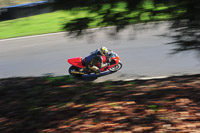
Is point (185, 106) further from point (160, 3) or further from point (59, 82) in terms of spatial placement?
point (59, 82)

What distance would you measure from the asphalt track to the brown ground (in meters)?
3.25

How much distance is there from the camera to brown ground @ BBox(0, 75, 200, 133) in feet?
11.0

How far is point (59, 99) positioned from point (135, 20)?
2.32 metres

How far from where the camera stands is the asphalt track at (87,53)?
9.09 meters

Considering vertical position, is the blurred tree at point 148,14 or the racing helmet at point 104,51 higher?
the blurred tree at point 148,14

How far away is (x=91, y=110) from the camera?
12.9 ft

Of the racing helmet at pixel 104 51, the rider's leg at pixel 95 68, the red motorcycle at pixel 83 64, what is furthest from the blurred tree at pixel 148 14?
the red motorcycle at pixel 83 64

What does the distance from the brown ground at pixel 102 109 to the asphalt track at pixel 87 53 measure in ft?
10.7

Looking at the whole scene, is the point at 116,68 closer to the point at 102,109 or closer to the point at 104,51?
the point at 104,51

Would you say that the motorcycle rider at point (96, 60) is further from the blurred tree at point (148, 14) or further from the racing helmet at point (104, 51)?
the blurred tree at point (148, 14)

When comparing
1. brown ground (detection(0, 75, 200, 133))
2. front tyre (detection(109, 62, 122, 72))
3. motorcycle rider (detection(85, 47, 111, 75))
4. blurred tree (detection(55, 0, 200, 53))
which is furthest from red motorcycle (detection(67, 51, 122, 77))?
blurred tree (detection(55, 0, 200, 53))

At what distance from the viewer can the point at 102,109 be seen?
3.89 m

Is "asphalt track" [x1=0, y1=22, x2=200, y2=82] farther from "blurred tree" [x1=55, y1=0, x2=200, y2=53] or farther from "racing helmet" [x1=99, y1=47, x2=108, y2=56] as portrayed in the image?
"blurred tree" [x1=55, y1=0, x2=200, y2=53]

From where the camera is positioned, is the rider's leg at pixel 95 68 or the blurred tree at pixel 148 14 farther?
the rider's leg at pixel 95 68
